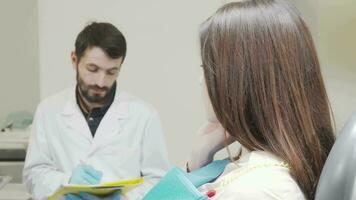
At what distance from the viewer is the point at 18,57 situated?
221cm

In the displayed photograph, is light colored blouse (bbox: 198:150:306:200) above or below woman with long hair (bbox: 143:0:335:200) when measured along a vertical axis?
below

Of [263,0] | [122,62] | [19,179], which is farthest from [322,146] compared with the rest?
[19,179]

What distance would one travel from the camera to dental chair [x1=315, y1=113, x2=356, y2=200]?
0.61 meters

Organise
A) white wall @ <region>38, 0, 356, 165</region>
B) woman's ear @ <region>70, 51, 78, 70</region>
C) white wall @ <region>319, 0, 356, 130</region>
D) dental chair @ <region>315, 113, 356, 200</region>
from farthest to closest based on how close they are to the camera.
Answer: white wall @ <region>38, 0, 356, 165</region> → woman's ear @ <region>70, 51, 78, 70</region> → white wall @ <region>319, 0, 356, 130</region> → dental chair @ <region>315, 113, 356, 200</region>

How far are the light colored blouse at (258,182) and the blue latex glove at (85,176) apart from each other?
786 mm

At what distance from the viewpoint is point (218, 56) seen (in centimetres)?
75

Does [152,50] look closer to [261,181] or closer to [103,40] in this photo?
[103,40]

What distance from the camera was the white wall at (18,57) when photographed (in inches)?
85.6

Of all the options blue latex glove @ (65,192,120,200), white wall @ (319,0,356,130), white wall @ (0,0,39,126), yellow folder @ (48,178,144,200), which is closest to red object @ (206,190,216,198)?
yellow folder @ (48,178,144,200)

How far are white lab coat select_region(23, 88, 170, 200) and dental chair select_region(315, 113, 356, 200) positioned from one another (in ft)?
3.28

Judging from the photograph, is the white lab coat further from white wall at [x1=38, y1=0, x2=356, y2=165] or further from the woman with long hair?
the woman with long hair

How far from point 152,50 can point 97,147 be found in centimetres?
49

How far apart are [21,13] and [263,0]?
1677mm

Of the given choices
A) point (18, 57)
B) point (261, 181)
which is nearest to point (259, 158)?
→ point (261, 181)
